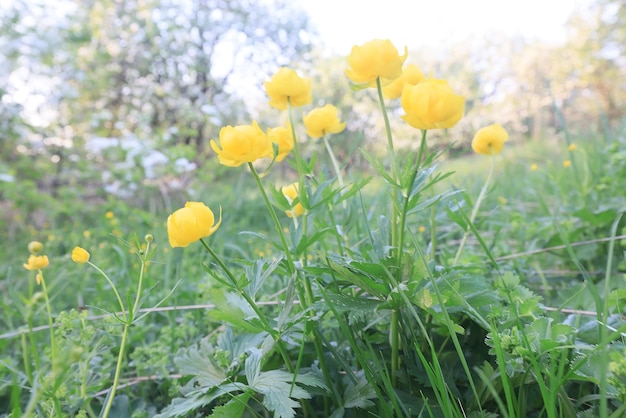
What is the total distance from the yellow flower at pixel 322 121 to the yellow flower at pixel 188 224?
13.6 inches

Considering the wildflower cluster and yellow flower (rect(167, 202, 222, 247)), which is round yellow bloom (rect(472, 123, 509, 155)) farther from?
yellow flower (rect(167, 202, 222, 247))

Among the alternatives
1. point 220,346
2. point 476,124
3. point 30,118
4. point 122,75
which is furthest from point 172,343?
point 476,124

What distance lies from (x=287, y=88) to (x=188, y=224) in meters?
0.32

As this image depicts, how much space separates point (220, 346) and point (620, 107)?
890cm

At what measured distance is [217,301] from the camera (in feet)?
2.21

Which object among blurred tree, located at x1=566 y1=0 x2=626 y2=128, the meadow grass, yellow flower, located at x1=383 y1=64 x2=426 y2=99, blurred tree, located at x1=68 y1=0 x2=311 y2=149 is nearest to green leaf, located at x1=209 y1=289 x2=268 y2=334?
the meadow grass

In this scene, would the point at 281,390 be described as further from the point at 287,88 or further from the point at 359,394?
the point at 287,88

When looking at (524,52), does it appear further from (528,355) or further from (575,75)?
(528,355)

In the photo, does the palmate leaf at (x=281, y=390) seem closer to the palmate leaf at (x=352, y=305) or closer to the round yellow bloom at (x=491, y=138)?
the palmate leaf at (x=352, y=305)

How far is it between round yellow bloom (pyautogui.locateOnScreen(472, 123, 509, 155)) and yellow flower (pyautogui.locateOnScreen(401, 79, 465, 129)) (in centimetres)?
29

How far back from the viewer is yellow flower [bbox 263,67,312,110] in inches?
28.0

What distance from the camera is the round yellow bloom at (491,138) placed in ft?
2.59

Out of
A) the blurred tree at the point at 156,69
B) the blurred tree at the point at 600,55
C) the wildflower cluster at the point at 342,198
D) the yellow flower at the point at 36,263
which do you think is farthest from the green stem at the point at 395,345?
the blurred tree at the point at 600,55

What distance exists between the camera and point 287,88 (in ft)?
2.34
